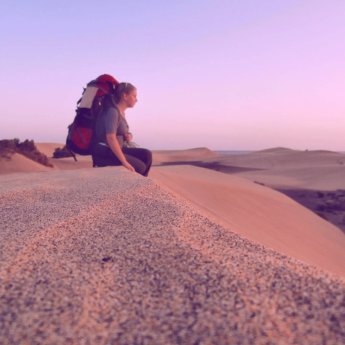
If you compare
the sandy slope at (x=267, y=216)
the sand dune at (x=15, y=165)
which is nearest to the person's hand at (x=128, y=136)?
the sandy slope at (x=267, y=216)

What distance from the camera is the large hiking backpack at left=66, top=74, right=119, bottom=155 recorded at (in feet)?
14.9

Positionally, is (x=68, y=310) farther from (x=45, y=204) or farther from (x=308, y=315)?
(x=45, y=204)

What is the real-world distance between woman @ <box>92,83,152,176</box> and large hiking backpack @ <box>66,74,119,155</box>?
0.07 m

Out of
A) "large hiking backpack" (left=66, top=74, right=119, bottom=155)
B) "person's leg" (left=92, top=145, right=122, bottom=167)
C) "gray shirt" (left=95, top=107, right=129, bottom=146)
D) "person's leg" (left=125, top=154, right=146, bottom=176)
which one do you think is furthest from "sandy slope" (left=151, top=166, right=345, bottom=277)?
"large hiking backpack" (left=66, top=74, right=119, bottom=155)

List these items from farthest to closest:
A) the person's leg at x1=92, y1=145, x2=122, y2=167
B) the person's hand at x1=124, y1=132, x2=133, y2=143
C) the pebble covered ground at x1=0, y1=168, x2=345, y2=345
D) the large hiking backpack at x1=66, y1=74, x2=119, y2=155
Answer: the person's hand at x1=124, y1=132, x2=133, y2=143
the person's leg at x1=92, y1=145, x2=122, y2=167
the large hiking backpack at x1=66, y1=74, x2=119, y2=155
the pebble covered ground at x1=0, y1=168, x2=345, y2=345

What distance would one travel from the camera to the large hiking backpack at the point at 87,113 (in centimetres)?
455

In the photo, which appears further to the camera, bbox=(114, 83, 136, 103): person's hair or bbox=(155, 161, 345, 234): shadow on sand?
bbox=(155, 161, 345, 234): shadow on sand

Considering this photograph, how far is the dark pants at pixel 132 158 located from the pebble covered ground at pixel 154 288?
2639 millimetres

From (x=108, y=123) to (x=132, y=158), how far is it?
555mm

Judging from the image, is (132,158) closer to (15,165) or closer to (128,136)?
(128,136)

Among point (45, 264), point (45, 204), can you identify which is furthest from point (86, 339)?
point (45, 204)

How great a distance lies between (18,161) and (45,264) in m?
6.57

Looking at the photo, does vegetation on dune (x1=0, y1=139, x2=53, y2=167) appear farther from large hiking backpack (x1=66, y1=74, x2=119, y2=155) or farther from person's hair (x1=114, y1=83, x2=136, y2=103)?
person's hair (x1=114, y1=83, x2=136, y2=103)

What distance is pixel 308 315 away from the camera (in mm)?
1205
